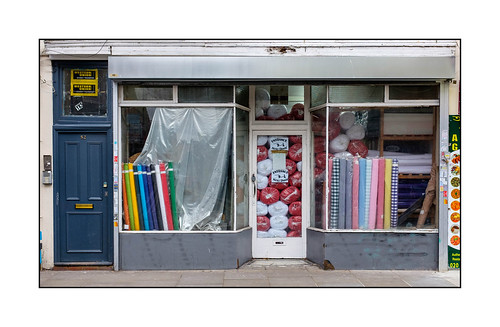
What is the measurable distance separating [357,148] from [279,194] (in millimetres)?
1595

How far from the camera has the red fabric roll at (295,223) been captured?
392 inches

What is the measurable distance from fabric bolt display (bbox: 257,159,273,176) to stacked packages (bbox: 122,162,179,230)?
1.60m

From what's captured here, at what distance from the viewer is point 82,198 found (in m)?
9.32

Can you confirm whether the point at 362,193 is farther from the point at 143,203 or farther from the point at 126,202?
the point at 126,202

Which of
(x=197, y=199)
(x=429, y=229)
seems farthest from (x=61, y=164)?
(x=429, y=229)

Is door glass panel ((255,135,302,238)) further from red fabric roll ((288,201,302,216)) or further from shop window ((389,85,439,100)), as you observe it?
shop window ((389,85,439,100))

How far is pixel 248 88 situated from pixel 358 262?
3.43 metres

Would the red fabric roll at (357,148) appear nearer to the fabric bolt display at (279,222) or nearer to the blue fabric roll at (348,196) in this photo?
the blue fabric roll at (348,196)

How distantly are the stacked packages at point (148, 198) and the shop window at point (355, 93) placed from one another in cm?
297

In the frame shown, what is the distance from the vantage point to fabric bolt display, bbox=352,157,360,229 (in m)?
9.30

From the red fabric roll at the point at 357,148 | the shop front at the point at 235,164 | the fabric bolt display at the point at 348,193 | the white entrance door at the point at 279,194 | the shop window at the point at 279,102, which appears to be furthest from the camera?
the white entrance door at the point at 279,194

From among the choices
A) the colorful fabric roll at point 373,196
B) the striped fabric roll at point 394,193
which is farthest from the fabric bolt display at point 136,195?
the striped fabric roll at point 394,193

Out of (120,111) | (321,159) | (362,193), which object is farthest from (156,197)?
(362,193)

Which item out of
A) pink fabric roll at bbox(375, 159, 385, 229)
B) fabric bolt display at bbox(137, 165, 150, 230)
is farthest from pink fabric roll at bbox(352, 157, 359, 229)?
fabric bolt display at bbox(137, 165, 150, 230)
